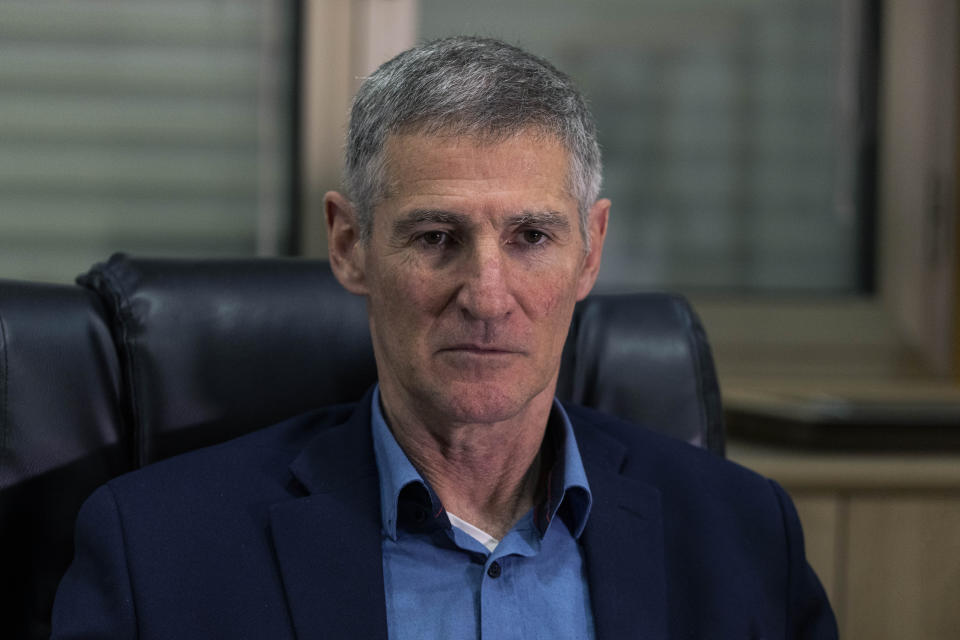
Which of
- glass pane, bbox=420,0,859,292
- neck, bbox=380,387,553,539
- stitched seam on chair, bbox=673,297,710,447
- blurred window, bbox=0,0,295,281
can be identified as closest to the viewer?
neck, bbox=380,387,553,539

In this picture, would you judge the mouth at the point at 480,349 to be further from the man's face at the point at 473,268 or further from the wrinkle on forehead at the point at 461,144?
the wrinkle on forehead at the point at 461,144

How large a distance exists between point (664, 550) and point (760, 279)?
1380 millimetres

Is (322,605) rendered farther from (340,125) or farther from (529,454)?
(340,125)

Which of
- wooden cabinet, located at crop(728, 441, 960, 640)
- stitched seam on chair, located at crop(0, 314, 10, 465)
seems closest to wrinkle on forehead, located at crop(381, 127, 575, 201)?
stitched seam on chair, located at crop(0, 314, 10, 465)

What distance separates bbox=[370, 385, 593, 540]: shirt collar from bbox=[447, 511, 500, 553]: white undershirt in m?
0.05

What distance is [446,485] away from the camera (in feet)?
3.97

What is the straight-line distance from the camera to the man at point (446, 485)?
1080mm

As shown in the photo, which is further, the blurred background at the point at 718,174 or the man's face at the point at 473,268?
the blurred background at the point at 718,174

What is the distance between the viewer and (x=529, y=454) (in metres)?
1.24

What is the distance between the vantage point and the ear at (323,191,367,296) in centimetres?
123

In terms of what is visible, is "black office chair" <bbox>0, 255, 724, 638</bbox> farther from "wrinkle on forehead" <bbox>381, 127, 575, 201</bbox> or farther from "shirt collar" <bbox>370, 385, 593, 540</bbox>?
"wrinkle on forehead" <bbox>381, 127, 575, 201</bbox>

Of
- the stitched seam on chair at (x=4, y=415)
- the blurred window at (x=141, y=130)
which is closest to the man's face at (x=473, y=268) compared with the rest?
the stitched seam on chair at (x=4, y=415)

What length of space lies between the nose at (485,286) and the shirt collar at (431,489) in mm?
196

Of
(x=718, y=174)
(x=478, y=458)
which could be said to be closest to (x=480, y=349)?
(x=478, y=458)
